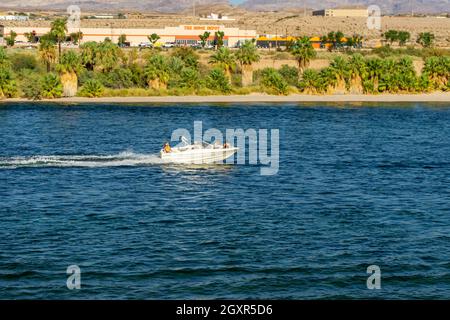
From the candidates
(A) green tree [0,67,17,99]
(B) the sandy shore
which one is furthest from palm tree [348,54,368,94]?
(A) green tree [0,67,17,99]

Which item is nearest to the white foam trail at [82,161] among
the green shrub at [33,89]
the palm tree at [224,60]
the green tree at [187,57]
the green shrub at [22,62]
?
the green shrub at [33,89]

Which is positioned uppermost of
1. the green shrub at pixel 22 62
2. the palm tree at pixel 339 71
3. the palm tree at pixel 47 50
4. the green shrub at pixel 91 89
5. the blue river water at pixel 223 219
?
the palm tree at pixel 47 50

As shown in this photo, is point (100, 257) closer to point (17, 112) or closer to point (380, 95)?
point (17, 112)

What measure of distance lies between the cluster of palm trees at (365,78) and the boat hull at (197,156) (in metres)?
76.1

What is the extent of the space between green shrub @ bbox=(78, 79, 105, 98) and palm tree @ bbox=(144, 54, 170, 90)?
29.8ft

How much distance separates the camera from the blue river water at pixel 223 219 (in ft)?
93.8

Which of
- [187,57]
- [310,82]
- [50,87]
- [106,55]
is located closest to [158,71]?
[106,55]

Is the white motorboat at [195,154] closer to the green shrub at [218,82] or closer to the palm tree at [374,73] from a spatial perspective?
A: the green shrub at [218,82]

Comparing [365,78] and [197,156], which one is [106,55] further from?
[197,156]

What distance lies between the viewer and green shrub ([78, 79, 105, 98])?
127250 mm

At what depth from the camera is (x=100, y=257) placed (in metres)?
32.2

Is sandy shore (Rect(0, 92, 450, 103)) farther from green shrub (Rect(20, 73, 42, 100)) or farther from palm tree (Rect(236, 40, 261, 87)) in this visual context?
palm tree (Rect(236, 40, 261, 87))
